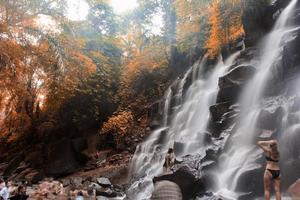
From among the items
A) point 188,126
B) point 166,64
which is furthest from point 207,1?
point 188,126

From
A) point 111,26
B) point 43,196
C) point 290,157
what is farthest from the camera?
point 111,26

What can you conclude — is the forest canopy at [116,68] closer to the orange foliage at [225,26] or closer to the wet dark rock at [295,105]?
the orange foliage at [225,26]

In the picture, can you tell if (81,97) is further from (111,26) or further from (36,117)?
(111,26)

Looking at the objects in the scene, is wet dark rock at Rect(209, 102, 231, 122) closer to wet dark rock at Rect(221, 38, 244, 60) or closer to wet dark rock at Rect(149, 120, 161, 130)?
wet dark rock at Rect(221, 38, 244, 60)

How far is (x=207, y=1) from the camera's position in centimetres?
2559

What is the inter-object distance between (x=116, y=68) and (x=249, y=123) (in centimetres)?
2047

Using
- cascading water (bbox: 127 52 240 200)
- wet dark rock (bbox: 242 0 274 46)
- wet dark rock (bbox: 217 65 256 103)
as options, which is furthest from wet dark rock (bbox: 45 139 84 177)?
wet dark rock (bbox: 242 0 274 46)

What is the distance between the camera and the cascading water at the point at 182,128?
52.6ft

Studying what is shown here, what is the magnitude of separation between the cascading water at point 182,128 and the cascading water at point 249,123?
251 cm

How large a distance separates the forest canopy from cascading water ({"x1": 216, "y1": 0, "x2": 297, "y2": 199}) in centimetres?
455

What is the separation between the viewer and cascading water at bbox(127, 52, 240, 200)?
52.6 feet

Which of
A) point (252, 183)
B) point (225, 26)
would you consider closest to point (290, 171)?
point (252, 183)

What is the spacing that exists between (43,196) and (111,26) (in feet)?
69.1

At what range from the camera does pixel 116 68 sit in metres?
32.2
